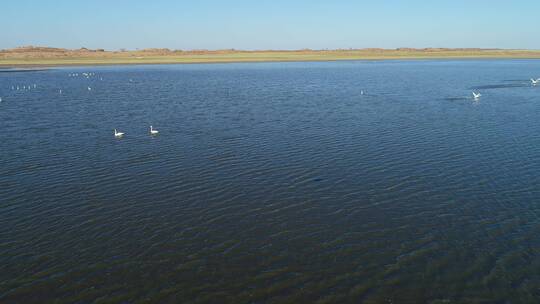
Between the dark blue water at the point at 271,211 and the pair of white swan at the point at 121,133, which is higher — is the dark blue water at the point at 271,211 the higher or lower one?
the lower one

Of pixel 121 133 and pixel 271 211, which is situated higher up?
pixel 121 133

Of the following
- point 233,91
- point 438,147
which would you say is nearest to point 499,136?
point 438,147

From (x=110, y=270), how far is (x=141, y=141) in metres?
17.5

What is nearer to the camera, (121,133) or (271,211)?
(271,211)

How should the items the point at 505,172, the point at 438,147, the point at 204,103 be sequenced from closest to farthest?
the point at 505,172 → the point at 438,147 → the point at 204,103

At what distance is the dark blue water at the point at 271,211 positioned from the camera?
12.8 metres

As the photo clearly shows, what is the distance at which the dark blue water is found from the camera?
41.8 feet

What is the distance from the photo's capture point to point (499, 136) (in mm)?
30781

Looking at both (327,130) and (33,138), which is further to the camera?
(327,130)

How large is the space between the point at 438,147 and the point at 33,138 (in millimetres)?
28064

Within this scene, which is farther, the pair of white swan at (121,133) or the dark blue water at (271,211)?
the pair of white swan at (121,133)

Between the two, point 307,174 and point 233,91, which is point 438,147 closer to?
point 307,174

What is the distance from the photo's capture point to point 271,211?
18.0 m

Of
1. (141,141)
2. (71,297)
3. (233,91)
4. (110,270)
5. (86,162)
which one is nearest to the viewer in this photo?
(71,297)
